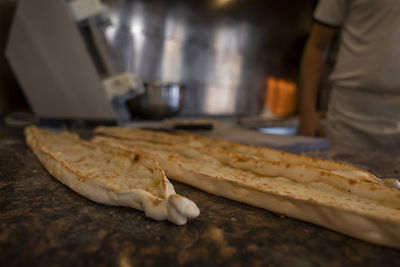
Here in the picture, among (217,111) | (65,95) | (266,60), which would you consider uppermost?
(266,60)

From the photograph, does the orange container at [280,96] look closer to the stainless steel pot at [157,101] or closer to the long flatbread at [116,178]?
the stainless steel pot at [157,101]

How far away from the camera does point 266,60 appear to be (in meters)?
3.77

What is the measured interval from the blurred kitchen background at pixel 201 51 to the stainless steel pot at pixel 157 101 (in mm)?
186

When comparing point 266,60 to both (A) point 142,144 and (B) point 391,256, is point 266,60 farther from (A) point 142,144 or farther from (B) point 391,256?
(B) point 391,256

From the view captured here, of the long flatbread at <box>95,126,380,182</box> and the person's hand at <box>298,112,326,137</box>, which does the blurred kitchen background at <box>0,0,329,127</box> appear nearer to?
the long flatbread at <box>95,126,380,182</box>

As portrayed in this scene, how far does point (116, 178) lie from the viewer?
70cm

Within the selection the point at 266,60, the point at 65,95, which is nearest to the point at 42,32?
the point at 65,95

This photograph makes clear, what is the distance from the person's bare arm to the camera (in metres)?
1.82

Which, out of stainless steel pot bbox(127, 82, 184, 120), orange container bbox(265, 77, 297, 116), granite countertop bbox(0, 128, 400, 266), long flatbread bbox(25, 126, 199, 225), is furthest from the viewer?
orange container bbox(265, 77, 297, 116)

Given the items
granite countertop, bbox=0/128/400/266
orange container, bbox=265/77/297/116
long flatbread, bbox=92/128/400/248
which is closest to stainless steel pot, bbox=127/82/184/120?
long flatbread, bbox=92/128/400/248

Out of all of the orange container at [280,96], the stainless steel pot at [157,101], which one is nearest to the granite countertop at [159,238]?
the stainless steel pot at [157,101]

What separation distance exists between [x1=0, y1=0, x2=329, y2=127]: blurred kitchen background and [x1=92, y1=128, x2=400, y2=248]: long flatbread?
A: 51.3 inches

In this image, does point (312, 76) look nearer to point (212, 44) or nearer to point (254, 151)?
point (254, 151)

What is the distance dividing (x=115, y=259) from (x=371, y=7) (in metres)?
1.77
